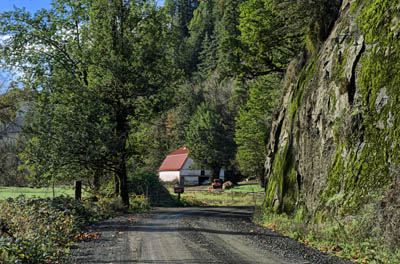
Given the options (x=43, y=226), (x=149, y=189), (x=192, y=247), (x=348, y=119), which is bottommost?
(x=192, y=247)

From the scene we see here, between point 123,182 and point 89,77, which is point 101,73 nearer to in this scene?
point 89,77

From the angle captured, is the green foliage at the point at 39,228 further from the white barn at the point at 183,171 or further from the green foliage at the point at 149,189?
the white barn at the point at 183,171

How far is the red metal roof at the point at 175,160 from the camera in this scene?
7938 cm

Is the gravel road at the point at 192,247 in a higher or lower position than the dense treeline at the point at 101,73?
lower

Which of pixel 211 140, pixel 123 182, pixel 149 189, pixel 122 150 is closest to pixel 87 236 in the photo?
pixel 122 150

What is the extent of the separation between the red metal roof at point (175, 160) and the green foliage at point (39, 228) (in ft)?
209

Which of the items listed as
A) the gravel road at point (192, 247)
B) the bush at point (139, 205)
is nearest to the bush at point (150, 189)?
the bush at point (139, 205)

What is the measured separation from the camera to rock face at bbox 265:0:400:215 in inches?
360

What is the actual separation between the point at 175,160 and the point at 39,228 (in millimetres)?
71899

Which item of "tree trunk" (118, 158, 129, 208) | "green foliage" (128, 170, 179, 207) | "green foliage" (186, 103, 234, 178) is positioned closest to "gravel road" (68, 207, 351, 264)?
"tree trunk" (118, 158, 129, 208)

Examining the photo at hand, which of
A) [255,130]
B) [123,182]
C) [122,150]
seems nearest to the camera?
[122,150]

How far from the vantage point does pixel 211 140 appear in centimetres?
6719

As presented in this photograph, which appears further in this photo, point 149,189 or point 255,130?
point 255,130

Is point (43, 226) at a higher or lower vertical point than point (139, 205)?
higher
